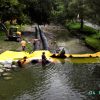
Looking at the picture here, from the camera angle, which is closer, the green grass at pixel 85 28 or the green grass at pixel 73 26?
the green grass at pixel 85 28

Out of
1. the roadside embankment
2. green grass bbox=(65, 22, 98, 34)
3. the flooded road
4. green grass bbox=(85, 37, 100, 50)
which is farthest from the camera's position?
green grass bbox=(65, 22, 98, 34)

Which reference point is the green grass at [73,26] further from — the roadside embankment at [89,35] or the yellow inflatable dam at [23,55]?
the yellow inflatable dam at [23,55]

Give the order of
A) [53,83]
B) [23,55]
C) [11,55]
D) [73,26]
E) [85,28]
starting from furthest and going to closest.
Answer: [73,26], [85,28], [23,55], [11,55], [53,83]

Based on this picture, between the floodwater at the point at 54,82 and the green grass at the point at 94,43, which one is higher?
the green grass at the point at 94,43

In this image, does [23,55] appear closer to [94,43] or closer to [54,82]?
[54,82]

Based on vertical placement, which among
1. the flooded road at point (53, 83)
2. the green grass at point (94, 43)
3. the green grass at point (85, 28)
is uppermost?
the green grass at point (85, 28)

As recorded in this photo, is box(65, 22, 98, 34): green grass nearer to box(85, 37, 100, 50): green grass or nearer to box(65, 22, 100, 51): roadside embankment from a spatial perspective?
box(65, 22, 100, 51): roadside embankment

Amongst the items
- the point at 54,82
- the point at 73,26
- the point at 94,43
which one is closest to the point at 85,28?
the point at 73,26

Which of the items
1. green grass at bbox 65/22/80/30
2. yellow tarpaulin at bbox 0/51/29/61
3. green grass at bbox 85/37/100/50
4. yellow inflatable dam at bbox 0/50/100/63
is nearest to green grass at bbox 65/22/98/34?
green grass at bbox 65/22/80/30

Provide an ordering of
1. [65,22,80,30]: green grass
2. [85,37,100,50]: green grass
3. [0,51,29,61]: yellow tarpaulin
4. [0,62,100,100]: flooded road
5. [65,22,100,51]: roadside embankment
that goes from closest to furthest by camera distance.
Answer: [0,62,100,100]: flooded road
[0,51,29,61]: yellow tarpaulin
[85,37,100,50]: green grass
[65,22,100,51]: roadside embankment
[65,22,80,30]: green grass

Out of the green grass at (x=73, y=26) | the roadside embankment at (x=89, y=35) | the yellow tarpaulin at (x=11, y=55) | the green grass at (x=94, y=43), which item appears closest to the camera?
the yellow tarpaulin at (x=11, y=55)

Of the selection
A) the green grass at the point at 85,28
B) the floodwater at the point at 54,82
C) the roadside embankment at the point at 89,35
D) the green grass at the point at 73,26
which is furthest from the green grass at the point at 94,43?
the green grass at the point at 73,26

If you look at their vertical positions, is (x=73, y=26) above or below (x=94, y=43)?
above

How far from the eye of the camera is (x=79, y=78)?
36219 mm
